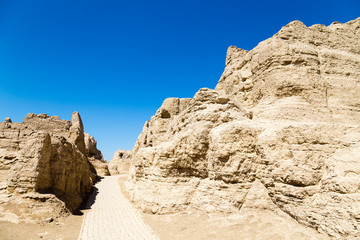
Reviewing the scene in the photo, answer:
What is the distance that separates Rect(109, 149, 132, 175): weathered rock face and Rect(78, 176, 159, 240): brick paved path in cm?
1896

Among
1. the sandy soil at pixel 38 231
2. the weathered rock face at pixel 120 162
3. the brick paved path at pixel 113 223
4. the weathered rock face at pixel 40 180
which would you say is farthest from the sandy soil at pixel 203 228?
the weathered rock face at pixel 120 162

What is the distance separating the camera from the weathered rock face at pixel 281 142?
611 cm

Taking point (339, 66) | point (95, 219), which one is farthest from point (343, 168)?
point (95, 219)

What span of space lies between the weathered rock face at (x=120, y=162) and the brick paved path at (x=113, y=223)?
18959 mm

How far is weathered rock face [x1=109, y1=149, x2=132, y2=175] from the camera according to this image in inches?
1267

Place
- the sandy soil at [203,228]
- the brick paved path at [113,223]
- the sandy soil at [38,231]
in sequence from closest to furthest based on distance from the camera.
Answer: the sandy soil at [203,228] → the sandy soil at [38,231] → the brick paved path at [113,223]

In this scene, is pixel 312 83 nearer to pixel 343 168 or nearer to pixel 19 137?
pixel 343 168

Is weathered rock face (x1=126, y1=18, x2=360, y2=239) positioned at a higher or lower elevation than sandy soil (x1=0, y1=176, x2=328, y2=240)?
higher

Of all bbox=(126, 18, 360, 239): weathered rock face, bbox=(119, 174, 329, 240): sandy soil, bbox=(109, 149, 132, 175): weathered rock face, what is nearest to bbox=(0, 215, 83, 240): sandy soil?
bbox=(119, 174, 329, 240): sandy soil

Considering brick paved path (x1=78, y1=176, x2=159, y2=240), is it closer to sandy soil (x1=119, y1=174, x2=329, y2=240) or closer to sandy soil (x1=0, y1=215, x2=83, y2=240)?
sandy soil (x1=0, y1=215, x2=83, y2=240)

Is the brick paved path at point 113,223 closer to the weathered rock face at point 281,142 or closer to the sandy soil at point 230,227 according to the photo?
the sandy soil at point 230,227

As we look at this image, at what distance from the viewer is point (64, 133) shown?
907 inches

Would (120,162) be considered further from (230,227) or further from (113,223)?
(230,227)

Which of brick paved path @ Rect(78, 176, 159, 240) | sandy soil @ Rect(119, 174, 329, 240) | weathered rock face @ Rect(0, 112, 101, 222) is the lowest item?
brick paved path @ Rect(78, 176, 159, 240)
